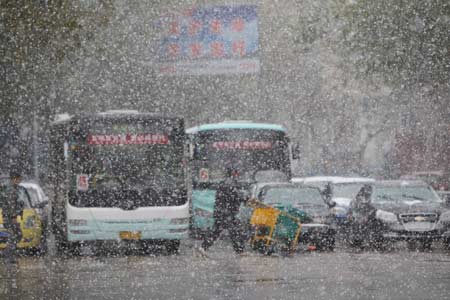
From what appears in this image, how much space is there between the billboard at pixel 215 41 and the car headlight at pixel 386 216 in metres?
12.9

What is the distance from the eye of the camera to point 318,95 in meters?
54.7

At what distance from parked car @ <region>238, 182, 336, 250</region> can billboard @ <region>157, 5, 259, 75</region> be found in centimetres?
1174

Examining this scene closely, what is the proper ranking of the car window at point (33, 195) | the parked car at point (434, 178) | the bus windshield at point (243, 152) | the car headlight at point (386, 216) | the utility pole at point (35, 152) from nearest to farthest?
the car headlight at point (386, 216) < the car window at point (33, 195) < the bus windshield at point (243, 152) < the parked car at point (434, 178) < the utility pole at point (35, 152)

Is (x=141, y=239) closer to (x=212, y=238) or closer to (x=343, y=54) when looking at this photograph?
(x=212, y=238)

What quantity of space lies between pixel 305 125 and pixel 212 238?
3689 cm

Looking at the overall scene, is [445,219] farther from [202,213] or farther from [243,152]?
[202,213]

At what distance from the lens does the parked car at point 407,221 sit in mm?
22344

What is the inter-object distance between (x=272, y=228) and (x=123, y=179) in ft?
10.1

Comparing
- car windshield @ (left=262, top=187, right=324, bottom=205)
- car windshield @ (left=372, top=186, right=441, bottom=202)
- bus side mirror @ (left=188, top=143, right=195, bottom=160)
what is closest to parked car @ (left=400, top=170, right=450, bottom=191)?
bus side mirror @ (left=188, top=143, right=195, bottom=160)

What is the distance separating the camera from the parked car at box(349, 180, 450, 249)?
73.3 ft

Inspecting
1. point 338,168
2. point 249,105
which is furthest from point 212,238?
point 338,168

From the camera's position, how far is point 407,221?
22375 mm

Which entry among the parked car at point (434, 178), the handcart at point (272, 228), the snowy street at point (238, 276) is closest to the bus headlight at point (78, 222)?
the snowy street at point (238, 276)

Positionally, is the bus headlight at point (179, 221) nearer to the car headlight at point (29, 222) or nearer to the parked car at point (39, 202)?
the parked car at point (39, 202)
